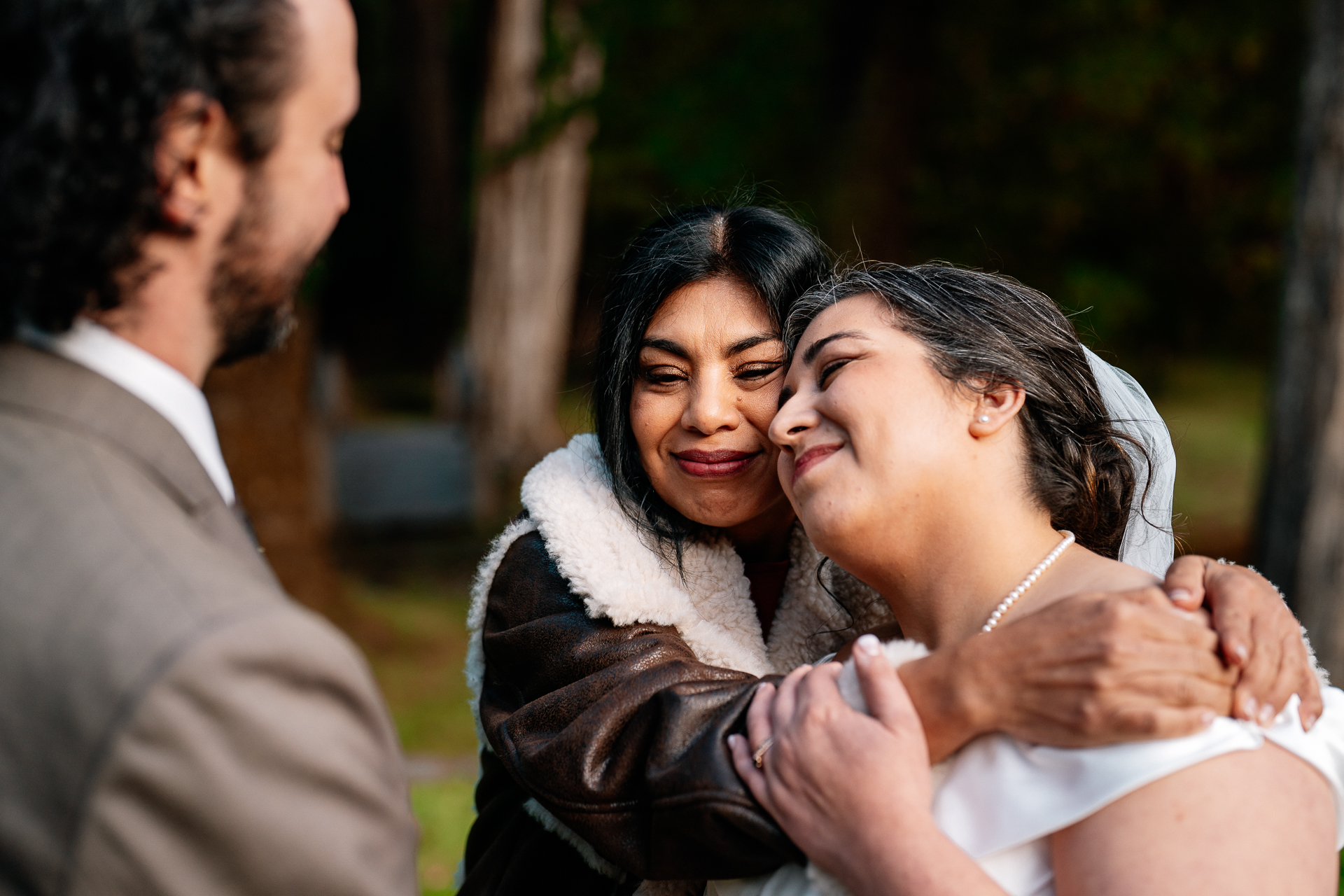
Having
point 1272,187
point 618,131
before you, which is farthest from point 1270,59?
point 618,131

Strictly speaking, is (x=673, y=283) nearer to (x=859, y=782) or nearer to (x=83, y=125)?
(x=859, y=782)

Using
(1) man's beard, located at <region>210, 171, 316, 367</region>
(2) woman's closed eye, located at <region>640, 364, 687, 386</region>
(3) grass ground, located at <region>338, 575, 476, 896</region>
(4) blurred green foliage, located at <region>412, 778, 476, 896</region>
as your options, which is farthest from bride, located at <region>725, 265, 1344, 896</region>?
(3) grass ground, located at <region>338, 575, 476, 896</region>

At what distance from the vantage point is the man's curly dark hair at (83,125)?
136 centimetres

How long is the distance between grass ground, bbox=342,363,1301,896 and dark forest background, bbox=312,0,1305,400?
1.55 metres

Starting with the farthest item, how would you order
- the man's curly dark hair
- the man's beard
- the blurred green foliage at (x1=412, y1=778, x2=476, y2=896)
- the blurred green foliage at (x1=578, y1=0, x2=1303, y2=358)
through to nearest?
the blurred green foliage at (x1=578, y1=0, x2=1303, y2=358), the blurred green foliage at (x1=412, y1=778, x2=476, y2=896), the man's beard, the man's curly dark hair

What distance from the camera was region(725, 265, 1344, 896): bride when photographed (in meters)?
1.58

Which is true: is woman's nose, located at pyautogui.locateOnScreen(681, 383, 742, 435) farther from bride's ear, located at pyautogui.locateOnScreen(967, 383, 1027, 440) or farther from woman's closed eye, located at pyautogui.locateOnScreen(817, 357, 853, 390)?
bride's ear, located at pyautogui.locateOnScreen(967, 383, 1027, 440)

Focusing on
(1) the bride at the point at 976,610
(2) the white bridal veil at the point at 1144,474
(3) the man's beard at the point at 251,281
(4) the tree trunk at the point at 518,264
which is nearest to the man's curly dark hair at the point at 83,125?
(3) the man's beard at the point at 251,281

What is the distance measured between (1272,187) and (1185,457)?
4.15 metres

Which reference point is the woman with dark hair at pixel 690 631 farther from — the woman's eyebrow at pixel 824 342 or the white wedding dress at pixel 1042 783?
the woman's eyebrow at pixel 824 342

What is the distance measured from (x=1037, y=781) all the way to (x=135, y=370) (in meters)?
1.50

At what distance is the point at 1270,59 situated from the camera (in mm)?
10742

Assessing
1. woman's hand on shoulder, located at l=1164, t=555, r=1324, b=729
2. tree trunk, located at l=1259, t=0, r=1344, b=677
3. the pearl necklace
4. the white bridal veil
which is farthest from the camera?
tree trunk, located at l=1259, t=0, r=1344, b=677

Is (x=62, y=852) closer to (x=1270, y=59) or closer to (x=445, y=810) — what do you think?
(x=445, y=810)
